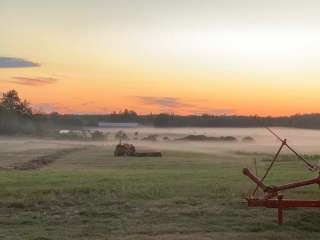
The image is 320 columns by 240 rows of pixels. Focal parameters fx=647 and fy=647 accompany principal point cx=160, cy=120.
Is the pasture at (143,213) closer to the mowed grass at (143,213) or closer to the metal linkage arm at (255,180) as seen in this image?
the mowed grass at (143,213)

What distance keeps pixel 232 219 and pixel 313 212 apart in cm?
203

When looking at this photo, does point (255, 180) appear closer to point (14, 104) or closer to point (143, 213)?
point (143, 213)

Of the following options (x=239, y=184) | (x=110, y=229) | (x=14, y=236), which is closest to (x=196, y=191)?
(x=239, y=184)

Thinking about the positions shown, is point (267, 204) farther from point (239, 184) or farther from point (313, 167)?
point (239, 184)

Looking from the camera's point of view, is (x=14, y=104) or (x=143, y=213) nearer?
(x=143, y=213)

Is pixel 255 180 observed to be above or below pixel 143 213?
above

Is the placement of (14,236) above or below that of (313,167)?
below

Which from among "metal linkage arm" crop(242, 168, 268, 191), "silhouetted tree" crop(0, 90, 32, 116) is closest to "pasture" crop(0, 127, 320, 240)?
"metal linkage arm" crop(242, 168, 268, 191)

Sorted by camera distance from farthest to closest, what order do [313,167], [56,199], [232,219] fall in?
[56,199] → [232,219] → [313,167]

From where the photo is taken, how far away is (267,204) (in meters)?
12.3

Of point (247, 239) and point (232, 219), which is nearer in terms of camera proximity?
point (247, 239)

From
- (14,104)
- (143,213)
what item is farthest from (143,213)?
(14,104)

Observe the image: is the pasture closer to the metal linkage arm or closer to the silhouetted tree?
the metal linkage arm

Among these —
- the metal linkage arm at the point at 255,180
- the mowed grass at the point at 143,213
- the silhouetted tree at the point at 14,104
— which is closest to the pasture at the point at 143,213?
the mowed grass at the point at 143,213
